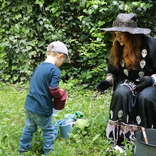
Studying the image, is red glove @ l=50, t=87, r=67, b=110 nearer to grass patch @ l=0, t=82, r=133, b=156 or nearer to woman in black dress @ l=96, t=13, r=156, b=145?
grass patch @ l=0, t=82, r=133, b=156

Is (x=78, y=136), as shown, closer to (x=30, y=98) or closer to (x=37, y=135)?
(x=37, y=135)

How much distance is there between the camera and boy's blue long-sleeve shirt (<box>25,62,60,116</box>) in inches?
73.7

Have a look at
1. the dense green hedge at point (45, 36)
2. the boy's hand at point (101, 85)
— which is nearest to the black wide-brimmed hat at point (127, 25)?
the boy's hand at point (101, 85)

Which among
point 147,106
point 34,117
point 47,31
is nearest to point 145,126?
point 147,106

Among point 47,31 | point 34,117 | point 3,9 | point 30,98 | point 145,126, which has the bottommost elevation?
point 145,126

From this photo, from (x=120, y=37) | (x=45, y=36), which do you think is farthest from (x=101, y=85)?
(x=45, y=36)

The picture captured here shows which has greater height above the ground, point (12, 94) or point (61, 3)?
point (61, 3)

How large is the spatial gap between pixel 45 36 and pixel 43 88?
2.97 m

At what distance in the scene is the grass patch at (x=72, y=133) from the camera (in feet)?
6.68

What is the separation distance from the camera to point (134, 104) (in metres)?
2.05

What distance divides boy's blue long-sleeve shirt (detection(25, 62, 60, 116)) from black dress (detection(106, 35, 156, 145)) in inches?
25.5

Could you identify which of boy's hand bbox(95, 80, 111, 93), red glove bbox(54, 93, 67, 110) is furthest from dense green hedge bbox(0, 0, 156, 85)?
red glove bbox(54, 93, 67, 110)

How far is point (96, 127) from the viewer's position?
2.48 meters

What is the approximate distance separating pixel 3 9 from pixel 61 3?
1315 mm
